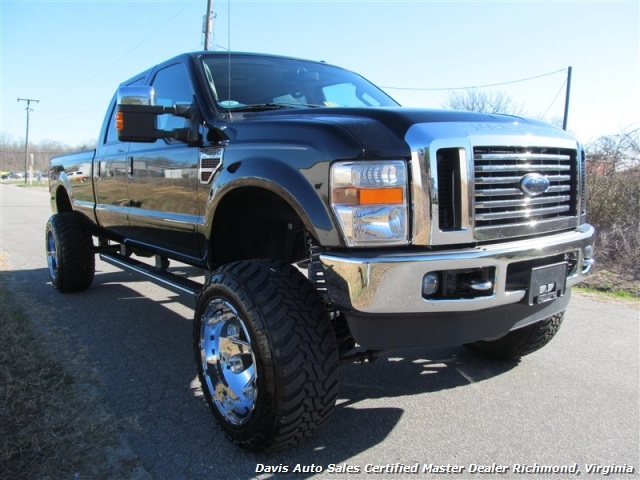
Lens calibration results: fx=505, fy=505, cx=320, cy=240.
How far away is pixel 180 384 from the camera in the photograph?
337cm

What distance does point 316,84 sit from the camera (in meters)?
3.81

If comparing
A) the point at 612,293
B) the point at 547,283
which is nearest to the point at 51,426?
the point at 547,283

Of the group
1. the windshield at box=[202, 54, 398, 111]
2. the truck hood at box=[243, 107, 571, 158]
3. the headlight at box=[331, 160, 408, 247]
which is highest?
the windshield at box=[202, 54, 398, 111]

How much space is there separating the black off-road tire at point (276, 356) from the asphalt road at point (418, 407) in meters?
0.21

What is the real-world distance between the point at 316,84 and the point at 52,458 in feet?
9.52

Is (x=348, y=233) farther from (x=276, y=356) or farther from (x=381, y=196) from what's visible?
(x=276, y=356)

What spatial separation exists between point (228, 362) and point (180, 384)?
2.74ft

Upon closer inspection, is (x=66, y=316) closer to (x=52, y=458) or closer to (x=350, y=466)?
(x=52, y=458)

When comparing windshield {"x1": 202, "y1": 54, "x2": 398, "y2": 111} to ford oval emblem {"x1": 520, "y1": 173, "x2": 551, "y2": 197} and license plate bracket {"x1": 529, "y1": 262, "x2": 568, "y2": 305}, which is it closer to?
ford oval emblem {"x1": 520, "y1": 173, "x2": 551, "y2": 197}

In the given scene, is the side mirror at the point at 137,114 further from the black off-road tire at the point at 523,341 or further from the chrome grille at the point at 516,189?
the black off-road tire at the point at 523,341

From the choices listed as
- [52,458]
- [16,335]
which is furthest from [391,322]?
[16,335]

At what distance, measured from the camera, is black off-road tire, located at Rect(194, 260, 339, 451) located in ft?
7.52

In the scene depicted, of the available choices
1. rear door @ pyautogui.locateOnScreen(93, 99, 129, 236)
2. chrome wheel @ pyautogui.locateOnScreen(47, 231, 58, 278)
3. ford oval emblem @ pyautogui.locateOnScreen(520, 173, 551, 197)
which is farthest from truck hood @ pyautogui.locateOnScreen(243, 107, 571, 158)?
chrome wheel @ pyautogui.locateOnScreen(47, 231, 58, 278)

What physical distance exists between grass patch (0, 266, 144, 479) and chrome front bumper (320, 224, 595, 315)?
1.31 m
